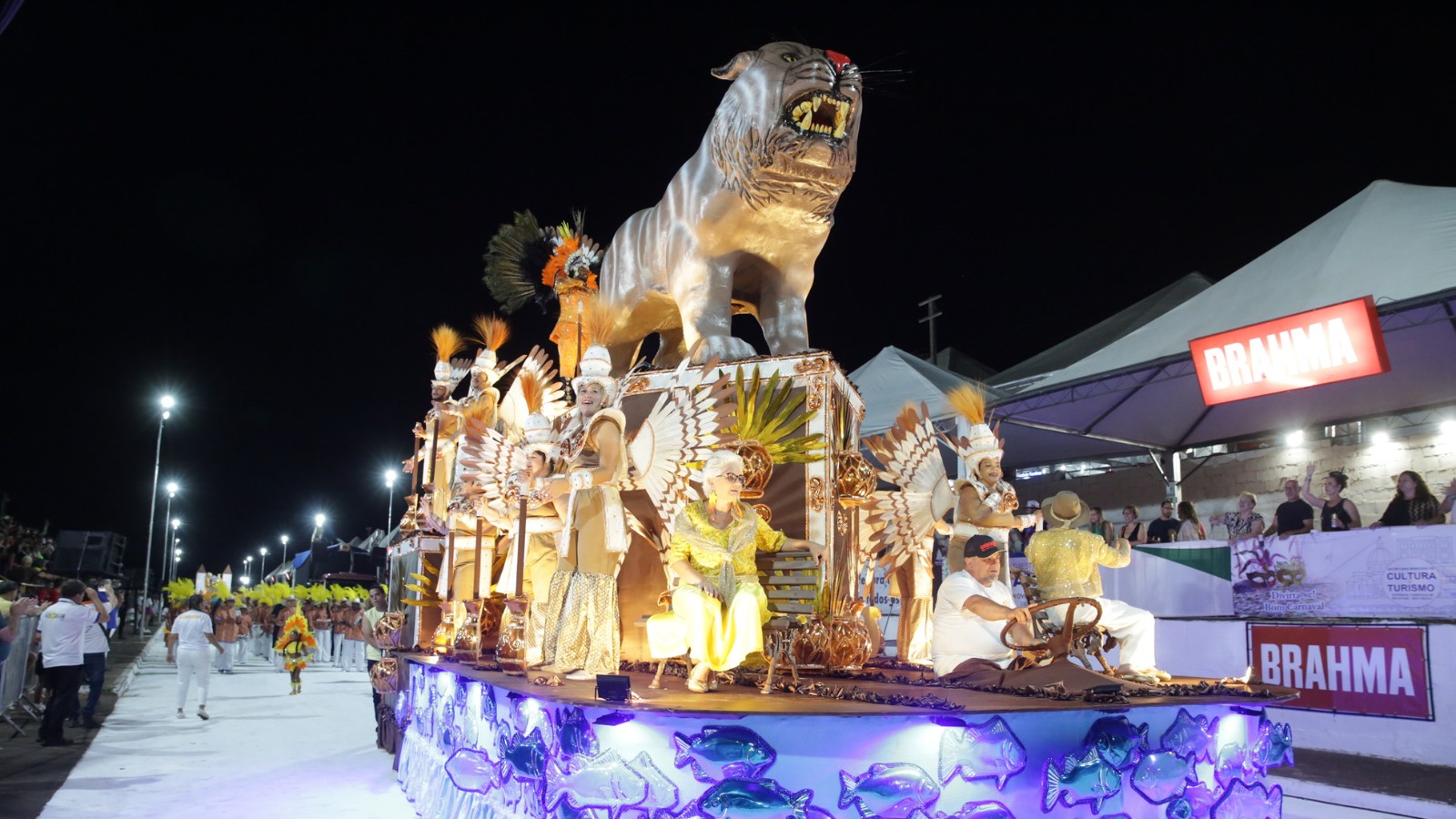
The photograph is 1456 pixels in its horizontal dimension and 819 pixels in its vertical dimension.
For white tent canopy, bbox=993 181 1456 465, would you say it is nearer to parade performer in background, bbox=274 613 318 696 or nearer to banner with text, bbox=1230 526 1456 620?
banner with text, bbox=1230 526 1456 620

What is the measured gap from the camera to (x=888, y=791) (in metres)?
3.40

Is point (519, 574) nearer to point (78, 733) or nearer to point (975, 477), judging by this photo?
point (975, 477)

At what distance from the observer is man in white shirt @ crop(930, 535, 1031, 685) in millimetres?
4680

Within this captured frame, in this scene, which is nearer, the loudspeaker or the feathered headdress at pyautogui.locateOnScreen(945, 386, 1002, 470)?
the loudspeaker

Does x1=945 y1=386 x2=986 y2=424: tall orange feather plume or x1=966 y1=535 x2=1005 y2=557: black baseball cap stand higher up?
x1=945 y1=386 x2=986 y2=424: tall orange feather plume

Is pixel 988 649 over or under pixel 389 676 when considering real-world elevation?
over

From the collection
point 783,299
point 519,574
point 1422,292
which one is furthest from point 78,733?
point 1422,292

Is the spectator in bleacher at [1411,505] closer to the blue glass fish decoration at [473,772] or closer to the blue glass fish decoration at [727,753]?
the blue glass fish decoration at [727,753]

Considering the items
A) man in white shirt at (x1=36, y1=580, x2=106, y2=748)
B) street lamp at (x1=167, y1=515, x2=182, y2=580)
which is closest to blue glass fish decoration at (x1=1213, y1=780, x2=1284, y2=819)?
man in white shirt at (x1=36, y1=580, x2=106, y2=748)

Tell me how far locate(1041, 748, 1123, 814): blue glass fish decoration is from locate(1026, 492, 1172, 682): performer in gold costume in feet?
4.26

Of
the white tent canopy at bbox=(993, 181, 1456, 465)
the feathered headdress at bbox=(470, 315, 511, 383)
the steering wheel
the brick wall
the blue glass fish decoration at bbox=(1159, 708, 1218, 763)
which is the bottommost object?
the blue glass fish decoration at bbox=(1159, 708, 1218, 763)

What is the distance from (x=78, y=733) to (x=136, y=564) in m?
45.9

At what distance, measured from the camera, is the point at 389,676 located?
8078 millimetres

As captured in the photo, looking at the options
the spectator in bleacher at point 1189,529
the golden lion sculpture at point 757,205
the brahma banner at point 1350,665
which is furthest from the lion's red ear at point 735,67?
the spectator in bleacher at point 1189,529
